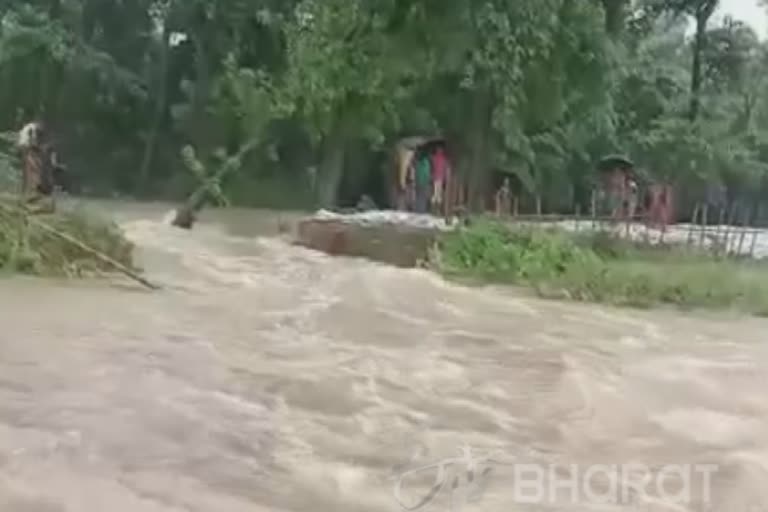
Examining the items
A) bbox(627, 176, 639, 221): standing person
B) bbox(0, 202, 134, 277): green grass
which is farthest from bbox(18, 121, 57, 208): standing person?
bbox(627, 176, 639, 221): standing person

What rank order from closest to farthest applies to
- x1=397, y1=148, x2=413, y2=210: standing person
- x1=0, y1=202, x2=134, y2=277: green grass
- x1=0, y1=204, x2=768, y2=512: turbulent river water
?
1. x1=0, y1=204, x2=768, y2=512: turbulent river water
2. x1=0, y1=202, x2=134, y2=277: green grass
3. x1=397, y1=148, x2=413, y2=210: standing person

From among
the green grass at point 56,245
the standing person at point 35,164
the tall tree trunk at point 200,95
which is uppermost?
the tall tree trunk at point 200,95

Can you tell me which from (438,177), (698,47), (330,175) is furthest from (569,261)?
(698,47)

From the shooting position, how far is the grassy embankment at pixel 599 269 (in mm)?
14641

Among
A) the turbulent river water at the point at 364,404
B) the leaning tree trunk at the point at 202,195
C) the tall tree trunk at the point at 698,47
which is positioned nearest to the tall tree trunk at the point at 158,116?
the leaning tree trunk at the point at 202,195

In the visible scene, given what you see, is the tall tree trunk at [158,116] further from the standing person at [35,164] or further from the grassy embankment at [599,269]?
the grassy embankment at [599,269]

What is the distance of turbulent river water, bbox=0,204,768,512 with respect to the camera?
5.82 metres

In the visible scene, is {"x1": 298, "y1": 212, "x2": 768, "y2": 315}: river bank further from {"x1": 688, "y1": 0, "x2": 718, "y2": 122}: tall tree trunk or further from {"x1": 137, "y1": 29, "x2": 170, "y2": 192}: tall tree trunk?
{"x1": 137, "y1": 29, "x2": 170, "y2": 192}: tall tree trunk

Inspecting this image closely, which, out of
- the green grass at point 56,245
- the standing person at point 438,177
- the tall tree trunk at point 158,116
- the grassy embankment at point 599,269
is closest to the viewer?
the green grass at point 56,245

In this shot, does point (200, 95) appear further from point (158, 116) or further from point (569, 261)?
point (569, 261)

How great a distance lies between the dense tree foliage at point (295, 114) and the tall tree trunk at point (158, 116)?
54 mm

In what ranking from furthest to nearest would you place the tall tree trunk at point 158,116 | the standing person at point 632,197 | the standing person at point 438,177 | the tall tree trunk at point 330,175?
1. the tall tree trunk at point 158,116
2. the tall tree trunk at point 330,175
3. the standing person at point 632,197
4. the standing person at point 438,177

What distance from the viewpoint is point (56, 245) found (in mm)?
13266

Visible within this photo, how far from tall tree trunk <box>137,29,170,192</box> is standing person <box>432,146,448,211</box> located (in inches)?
519
